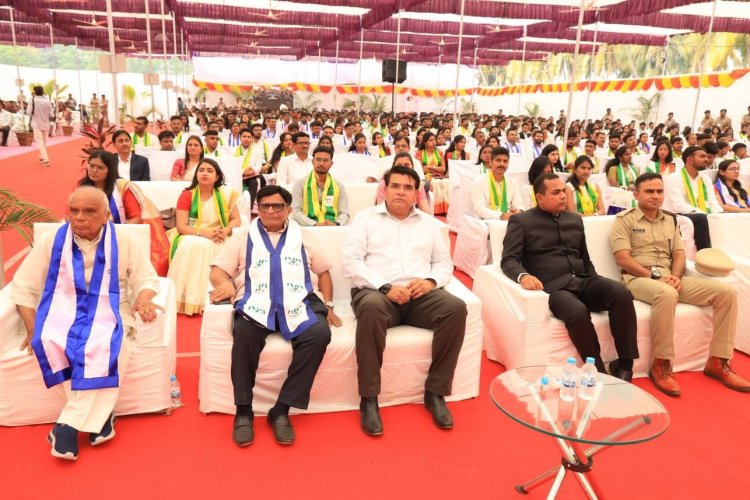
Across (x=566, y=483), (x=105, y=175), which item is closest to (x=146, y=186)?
(x=105, y=175)

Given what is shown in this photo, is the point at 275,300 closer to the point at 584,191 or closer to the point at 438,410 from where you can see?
the point at 438,410

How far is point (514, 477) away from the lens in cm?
248

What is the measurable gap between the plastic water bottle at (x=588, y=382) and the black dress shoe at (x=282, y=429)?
124 centimetres

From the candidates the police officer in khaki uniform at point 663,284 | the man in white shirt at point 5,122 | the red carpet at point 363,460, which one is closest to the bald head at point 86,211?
the red carpet at point 363,460

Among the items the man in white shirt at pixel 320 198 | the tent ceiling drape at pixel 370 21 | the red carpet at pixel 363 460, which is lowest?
the red carpet at pixel 363 460

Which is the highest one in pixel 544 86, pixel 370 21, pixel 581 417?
pixel 370 21

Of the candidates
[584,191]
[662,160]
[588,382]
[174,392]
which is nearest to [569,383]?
[588,382]

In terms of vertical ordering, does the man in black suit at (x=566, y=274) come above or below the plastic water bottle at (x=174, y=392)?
above

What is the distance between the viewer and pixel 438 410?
2.90 meters

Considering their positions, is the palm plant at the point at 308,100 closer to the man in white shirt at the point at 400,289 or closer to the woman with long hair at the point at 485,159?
the woman with long hair at the point at 485,159

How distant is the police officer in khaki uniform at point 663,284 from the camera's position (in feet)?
10.9

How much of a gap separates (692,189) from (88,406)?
5.14 meters

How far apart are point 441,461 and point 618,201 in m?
4.31

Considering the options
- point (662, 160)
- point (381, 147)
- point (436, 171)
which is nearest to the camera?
point (662, 160)
